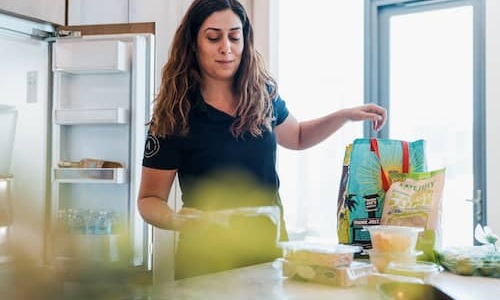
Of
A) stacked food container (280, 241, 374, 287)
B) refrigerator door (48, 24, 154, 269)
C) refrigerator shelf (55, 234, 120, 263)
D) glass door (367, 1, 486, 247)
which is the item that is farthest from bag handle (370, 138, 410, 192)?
glass door (367, 1, 486, 247)

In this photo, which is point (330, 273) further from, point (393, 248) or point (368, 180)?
point (368, 180)

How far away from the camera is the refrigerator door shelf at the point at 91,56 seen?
2045 mm

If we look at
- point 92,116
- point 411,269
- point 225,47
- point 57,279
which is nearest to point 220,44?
point 225,47

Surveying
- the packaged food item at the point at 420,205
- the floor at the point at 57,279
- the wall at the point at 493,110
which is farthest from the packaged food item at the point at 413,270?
the wall at the point at 493,110

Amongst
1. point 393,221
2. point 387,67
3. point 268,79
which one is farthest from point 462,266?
point 387,67

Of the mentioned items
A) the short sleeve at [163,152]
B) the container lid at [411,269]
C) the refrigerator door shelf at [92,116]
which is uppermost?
the refrigerator door shelf at [92,116]

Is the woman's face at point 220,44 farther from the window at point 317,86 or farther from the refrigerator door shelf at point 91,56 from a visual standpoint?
the window at point 317,86

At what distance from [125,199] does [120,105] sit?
13.8 inches

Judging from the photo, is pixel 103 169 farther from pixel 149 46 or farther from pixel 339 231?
pixel 339 231

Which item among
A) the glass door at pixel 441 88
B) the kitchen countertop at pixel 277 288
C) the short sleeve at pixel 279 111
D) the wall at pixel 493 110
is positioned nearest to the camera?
the kitchen countertop at pixel 277 288

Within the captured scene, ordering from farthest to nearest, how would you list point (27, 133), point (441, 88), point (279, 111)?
point (441, 88) → point (27, 133) → point (279, 111)

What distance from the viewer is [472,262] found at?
108 centimetres

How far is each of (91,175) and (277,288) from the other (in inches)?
50.5

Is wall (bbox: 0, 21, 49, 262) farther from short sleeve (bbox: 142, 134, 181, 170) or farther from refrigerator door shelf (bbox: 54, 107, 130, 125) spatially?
short sleeve (bbox: 142, 134, 181, 170)
